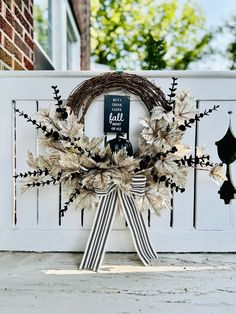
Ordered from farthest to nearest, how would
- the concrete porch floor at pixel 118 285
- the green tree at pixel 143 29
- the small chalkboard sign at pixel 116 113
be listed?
the green tree at pixel 143 29, the small chalkboard sign at pixel 116 113, the concrete porch floor at pixel 118 285

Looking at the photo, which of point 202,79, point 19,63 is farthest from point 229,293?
point 19,63

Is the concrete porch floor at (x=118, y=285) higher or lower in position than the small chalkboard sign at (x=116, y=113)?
lower

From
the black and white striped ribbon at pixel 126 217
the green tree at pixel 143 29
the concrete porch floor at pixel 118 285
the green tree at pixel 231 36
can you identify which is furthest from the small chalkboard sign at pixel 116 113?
the green tree at pixel 231 36

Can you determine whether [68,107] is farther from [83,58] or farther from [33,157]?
[83,58]

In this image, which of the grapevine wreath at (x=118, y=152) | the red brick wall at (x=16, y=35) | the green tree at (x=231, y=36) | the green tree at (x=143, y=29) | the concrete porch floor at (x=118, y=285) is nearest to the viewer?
the concrete porch floor at (x=118, y=285)

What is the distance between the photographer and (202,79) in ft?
5.38

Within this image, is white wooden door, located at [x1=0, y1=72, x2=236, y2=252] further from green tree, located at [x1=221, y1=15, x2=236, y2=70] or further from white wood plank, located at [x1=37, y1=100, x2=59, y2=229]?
green tree, located at [x1=221, y1=15, x2=236, y2=70]

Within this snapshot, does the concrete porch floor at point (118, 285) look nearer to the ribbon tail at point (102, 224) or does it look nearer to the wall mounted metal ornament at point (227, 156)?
the ribbon tail at point (102, 224)

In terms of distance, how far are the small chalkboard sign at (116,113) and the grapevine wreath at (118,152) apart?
0.15 feet

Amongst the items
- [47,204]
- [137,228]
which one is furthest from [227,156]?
[47,204]

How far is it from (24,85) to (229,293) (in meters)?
1.29

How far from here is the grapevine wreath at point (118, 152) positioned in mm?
1479

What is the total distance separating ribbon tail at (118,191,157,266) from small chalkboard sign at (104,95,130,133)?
32cm

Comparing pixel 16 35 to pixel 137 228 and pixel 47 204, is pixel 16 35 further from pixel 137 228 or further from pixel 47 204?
pixel 137 228
